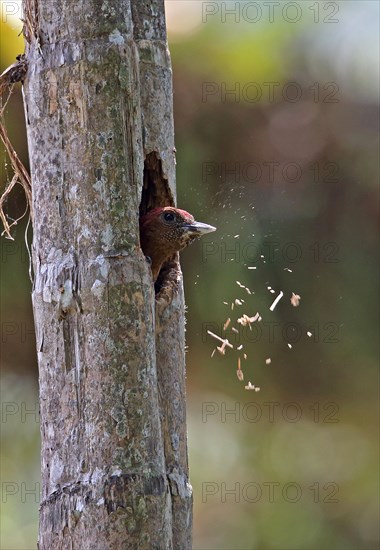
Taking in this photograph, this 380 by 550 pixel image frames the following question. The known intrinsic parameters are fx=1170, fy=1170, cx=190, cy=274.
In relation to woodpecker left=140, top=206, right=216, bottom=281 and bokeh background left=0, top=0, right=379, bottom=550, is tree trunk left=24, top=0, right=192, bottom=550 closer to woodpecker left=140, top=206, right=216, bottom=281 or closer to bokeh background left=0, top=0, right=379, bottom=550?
woodpecker left=140, top=206, right=216, bottom=281

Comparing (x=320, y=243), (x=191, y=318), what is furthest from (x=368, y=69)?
(x=191, y=318)

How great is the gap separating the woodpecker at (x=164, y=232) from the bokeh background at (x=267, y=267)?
2.78 meters

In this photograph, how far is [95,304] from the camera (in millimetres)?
3531

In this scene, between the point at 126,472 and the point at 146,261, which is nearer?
the point at 126,472

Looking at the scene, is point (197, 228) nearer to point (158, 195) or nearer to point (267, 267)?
point (158, 195)

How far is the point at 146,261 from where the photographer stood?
12.1ft

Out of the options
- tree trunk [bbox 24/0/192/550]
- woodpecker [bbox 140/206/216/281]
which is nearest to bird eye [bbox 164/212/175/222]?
woodpecker [bbox 140/206/216/281]

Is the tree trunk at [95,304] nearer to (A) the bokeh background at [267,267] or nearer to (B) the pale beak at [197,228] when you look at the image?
(B) the pale beak at [197,228]

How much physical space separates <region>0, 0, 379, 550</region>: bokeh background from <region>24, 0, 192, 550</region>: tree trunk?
11.6 ft

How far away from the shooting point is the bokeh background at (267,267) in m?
7.72

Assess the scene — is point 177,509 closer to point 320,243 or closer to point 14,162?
point 14,162

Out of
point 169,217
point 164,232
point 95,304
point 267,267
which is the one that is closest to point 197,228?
point 169,217

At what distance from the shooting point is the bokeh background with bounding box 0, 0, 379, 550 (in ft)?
25.3

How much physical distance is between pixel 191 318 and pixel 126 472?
166 inches
